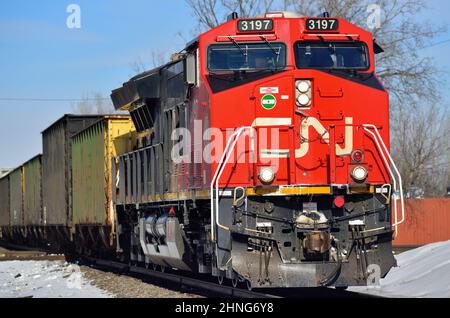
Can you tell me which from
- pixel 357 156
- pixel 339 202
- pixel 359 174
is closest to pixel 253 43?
pixel 357 156

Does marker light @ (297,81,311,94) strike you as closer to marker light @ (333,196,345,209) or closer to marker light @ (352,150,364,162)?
marker light @ (352,150,364,162)

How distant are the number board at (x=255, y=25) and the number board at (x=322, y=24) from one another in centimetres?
66

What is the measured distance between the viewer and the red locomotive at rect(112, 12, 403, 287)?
12445mm

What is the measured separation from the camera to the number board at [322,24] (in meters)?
13.3

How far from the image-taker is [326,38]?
13367mm

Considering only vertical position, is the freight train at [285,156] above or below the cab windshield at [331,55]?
below

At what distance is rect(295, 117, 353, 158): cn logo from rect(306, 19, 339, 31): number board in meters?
1.60

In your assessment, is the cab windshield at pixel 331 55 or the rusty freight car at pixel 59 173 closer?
the cab windshield at pixel 331 55

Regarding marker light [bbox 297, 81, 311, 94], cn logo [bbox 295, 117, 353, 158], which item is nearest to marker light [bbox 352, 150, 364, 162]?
cn logo [bbox 295, 117, 353, 158]

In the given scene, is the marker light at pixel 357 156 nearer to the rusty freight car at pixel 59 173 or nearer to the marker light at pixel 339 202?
the marker light at pixel 339 202

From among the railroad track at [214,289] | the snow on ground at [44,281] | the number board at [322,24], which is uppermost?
the number board at [322,24]

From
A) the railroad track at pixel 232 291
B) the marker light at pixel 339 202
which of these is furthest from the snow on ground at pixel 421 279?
the marker light at pixel 339 202

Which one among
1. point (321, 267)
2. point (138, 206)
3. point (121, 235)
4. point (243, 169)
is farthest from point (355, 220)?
point (121, 235)

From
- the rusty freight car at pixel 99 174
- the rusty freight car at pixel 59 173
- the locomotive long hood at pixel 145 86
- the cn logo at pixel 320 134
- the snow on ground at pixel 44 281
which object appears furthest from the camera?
the rusty freight car at pixel 59 173
